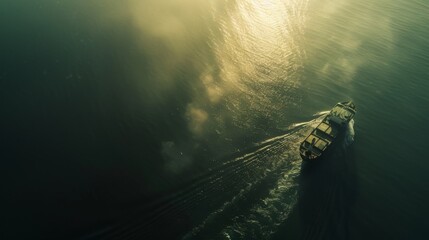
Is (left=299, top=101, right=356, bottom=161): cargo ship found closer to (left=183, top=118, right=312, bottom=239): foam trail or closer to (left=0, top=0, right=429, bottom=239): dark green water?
(left=0, top=0, right=429, bottom=239): dark green water

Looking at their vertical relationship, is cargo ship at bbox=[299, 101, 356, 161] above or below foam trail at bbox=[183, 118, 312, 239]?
above

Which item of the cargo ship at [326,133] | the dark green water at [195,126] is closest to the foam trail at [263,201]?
the dark green water at [195,126]

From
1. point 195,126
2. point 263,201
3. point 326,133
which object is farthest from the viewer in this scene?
point 195,126

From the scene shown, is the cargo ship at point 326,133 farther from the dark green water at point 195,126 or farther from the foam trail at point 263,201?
the foam trail at point 263,201

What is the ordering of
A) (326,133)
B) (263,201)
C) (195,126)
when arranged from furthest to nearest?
1. (195,126)
2. (326,133)
3. (263,201)

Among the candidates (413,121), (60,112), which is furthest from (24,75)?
(413,121)

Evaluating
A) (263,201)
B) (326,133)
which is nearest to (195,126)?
(263,201)

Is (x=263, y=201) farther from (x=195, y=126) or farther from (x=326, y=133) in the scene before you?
(x=195, y=126)

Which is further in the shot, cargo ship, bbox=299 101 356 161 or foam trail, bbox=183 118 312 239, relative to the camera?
cargo ship, bbox=299 101 356 161

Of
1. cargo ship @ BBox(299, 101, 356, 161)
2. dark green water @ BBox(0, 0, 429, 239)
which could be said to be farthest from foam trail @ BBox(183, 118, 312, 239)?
cargo ship @ BBox(299, 101, 356, 161)
